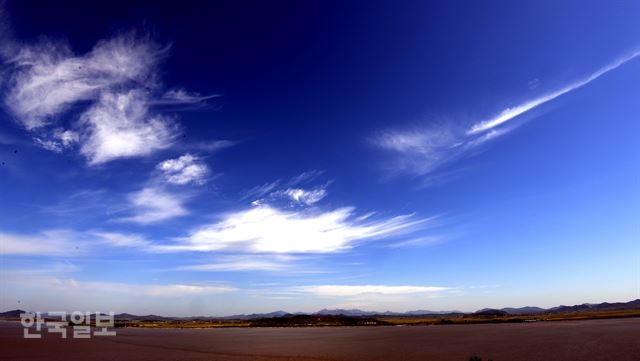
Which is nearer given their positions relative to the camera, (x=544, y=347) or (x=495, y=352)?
(x=495, y=352)

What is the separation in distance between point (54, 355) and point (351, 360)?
2164cm

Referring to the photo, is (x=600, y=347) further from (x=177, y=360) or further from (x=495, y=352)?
(x=177, y=360)

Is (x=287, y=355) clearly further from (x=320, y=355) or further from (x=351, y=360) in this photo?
(x=351, y=360)

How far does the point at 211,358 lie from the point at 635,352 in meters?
29.9

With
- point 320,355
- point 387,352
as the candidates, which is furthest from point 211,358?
point 387,352

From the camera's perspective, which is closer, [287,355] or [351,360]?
[351,360]

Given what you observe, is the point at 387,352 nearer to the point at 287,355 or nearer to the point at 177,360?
the point at 287,355

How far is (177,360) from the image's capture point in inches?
1211

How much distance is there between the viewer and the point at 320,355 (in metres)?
34.8

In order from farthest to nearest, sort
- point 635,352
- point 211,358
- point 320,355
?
point 320,355, point 211,358, point 635,352

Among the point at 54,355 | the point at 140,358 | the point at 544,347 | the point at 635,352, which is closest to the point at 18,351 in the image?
the point at 54,355

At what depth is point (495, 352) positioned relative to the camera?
33.8 m

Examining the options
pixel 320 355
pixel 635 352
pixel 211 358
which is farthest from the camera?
pixel 320 355

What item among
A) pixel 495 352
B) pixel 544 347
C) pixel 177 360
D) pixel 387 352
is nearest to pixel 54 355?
pixel 177 360
